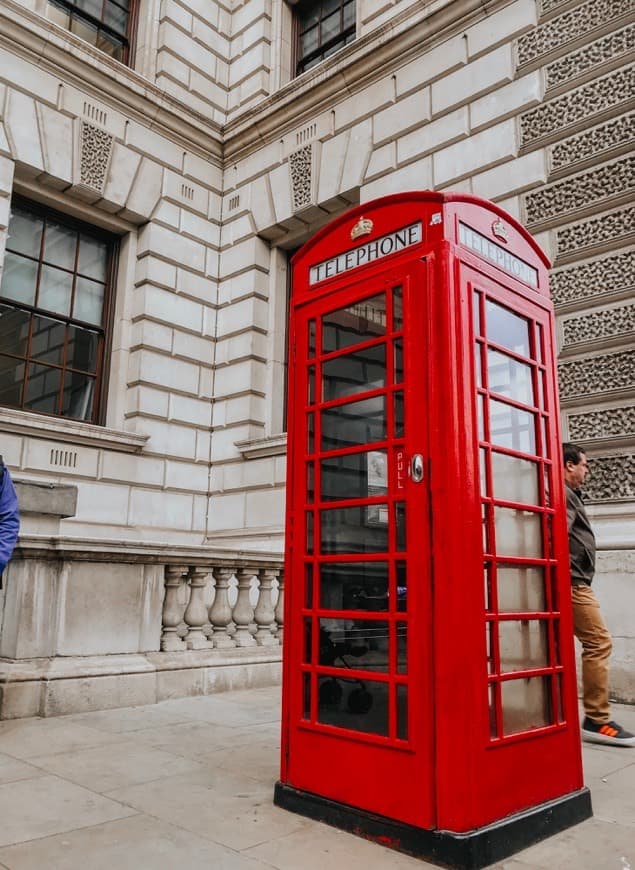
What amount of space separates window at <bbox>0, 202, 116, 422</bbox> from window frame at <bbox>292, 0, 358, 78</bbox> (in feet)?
15.5

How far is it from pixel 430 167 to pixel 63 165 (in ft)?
16.8

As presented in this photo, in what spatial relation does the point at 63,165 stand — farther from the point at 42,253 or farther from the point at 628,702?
the point at 628,702

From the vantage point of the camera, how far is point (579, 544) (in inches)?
181

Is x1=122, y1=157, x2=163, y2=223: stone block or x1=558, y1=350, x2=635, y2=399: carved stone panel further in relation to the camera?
x1=122, y1=157, x2=163, y2=223: stone block

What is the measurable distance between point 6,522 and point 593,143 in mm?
7052

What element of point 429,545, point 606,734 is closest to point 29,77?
point 429,545

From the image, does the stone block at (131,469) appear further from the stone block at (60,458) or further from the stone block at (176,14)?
the stone block at (176,14)

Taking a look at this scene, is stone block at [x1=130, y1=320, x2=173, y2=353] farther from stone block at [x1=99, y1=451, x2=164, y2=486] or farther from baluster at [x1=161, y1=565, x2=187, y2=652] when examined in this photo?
baluster at [x1=161, y1=565, x2=187, y2=652]

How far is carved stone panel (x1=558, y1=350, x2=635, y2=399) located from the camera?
23.1 ft

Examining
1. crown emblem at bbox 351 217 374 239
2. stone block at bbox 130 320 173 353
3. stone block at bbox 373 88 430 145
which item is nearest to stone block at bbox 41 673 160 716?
crown emblem at bbox 351 217 374 239

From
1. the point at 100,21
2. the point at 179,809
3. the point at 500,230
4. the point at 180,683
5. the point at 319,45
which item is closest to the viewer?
the point at 179,809

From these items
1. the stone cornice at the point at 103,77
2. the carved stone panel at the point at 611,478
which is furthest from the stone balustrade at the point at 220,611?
the stone cornice at the point at 103,77

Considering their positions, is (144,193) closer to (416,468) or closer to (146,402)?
(146,402)

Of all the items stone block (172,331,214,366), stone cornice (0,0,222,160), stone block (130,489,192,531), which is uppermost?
stone cornice (0,0,222,160)
